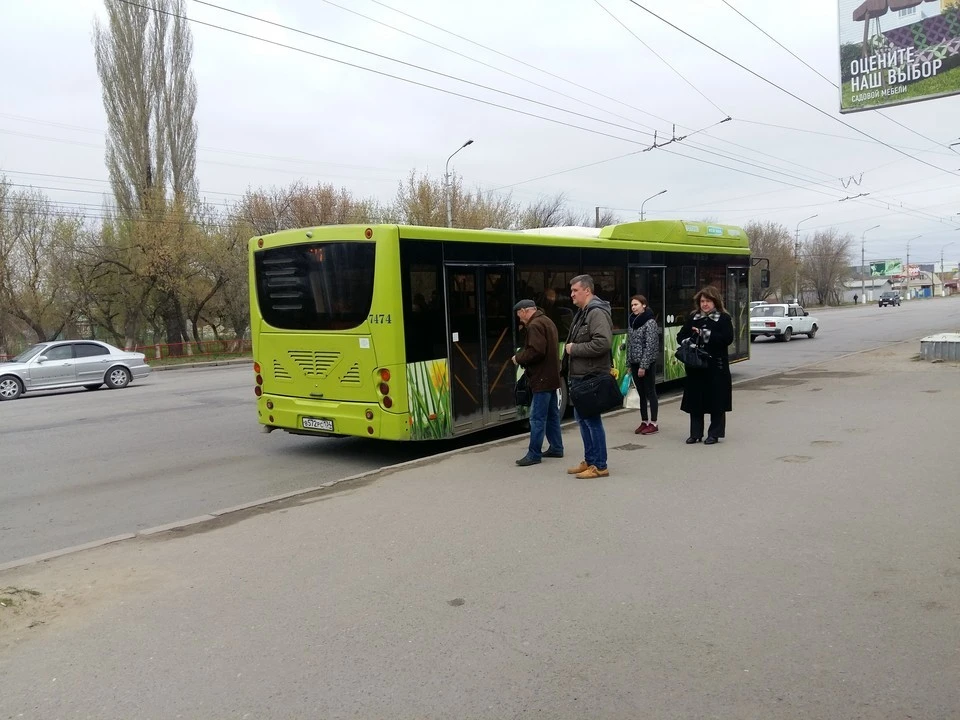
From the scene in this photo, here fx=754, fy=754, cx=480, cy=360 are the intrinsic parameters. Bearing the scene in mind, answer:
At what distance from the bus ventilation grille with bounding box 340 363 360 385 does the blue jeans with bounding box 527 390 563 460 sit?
2111mm

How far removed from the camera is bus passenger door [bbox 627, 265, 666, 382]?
12.6m

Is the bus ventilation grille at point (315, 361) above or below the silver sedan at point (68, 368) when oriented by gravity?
above

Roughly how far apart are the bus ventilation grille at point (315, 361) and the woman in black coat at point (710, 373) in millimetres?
4180

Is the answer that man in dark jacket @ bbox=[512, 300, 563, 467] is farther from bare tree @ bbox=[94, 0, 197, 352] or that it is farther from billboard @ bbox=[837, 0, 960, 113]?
bare tree @ bbox=[94, 0, 197, 352]

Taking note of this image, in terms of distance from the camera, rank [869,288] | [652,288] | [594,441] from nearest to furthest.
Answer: [594,441] → [652,288] → [869,288]

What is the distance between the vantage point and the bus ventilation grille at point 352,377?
8.69 metres

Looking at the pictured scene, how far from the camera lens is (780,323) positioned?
30.6 m

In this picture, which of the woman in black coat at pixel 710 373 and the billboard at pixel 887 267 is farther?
the billboard at pixel 887 267

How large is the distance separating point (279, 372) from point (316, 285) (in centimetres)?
133

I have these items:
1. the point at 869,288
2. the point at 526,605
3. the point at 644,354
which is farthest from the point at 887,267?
the point at 526,605

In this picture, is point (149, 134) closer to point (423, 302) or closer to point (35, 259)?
point (35, 259)

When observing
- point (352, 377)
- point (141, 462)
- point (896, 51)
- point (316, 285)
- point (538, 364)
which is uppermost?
point (896, 51)

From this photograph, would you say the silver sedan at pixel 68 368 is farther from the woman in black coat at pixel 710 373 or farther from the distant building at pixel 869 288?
the distant building at pixel 869 288

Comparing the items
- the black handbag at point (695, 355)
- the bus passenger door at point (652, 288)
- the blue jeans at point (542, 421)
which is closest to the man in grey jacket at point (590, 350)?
the blue jeans at point (542, 421)
